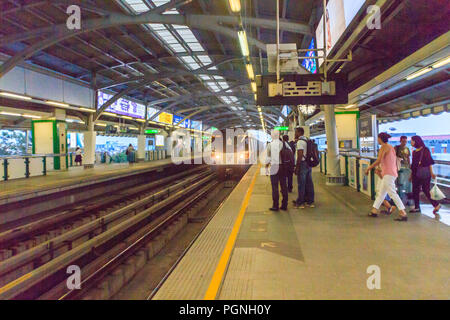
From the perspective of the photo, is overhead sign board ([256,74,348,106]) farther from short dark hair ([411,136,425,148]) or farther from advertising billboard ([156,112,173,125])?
advertising billboard ([156,112,173,125])

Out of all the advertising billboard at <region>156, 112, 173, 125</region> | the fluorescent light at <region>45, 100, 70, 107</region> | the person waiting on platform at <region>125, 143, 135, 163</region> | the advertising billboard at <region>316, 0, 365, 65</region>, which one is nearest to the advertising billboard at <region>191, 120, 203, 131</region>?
the advertising billboard at <region>156, 112, 173, 125</region>

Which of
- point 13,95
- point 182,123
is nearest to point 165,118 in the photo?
point 182,123

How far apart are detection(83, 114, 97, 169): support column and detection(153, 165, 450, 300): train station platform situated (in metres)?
14.8

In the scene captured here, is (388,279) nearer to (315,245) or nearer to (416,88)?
(315,245)

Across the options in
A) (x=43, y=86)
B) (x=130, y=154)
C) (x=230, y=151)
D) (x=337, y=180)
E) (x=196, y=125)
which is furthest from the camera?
(x=196, y=125)

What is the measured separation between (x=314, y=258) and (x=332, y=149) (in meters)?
7.05

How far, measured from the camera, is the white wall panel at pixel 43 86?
42.9 ft

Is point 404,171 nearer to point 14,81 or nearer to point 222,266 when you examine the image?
point 222,266

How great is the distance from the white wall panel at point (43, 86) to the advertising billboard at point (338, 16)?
12992mm

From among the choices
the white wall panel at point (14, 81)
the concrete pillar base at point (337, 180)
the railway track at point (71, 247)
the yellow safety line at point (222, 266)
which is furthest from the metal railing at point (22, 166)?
the concrete pillar base at point (337, 180)

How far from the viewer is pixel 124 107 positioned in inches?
832
